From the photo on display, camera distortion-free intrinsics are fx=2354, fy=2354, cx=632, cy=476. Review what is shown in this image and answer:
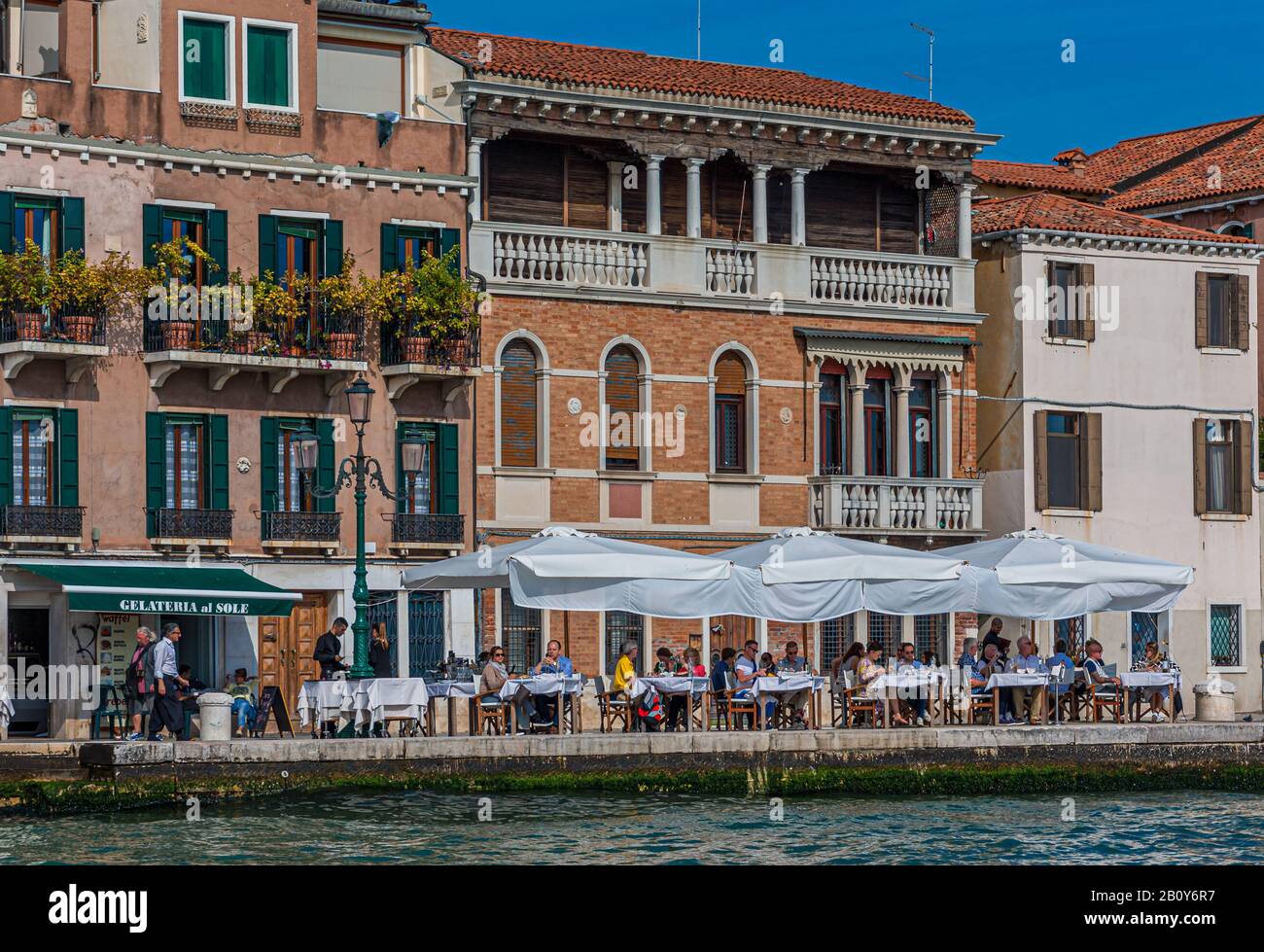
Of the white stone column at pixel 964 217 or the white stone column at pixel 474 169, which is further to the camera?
the white stone column at pixel 964 217

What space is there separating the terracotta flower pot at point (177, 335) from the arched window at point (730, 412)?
8.51m

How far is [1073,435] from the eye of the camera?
38688 mm

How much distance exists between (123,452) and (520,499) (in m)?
A: 5.96

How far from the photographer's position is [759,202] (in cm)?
3622

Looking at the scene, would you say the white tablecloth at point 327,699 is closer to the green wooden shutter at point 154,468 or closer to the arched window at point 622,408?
the green wooden shutter at point 154,468

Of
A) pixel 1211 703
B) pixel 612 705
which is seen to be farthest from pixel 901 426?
pixel 612 705

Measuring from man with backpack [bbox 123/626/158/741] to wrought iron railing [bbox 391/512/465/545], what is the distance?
6.03 metres

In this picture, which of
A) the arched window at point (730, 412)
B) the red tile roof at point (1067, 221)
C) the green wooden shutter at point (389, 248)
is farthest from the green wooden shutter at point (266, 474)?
the red tile roof at point (1067, 221)

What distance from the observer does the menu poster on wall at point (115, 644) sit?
31.1m

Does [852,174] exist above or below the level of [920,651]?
above

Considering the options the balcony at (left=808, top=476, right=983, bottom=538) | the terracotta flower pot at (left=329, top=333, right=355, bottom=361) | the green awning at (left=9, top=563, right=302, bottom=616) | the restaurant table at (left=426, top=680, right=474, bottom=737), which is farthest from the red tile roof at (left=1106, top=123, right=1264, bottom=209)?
the restaurant table at (left=426, top=680, right=474, bottom=737)
